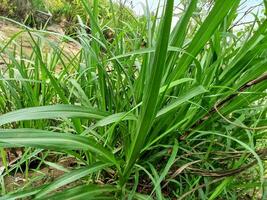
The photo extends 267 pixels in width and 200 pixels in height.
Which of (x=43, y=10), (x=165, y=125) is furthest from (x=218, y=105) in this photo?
(x=43, y=10)

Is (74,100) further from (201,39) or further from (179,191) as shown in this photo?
(201,39)

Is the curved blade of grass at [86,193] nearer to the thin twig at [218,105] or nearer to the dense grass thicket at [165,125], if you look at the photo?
the dense grass thicket at [165,125]

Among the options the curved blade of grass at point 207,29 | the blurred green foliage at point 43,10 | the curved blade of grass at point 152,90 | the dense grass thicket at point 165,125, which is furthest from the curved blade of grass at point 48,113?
the blurred green foliage at point 43,10

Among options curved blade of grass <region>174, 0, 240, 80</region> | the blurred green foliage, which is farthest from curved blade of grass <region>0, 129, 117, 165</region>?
the blurred green foliage

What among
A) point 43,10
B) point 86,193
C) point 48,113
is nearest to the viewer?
point 48,113

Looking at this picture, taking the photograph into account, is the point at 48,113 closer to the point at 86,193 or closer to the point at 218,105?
the point at 86,193

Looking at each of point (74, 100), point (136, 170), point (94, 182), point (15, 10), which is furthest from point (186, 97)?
point (15, 10)
